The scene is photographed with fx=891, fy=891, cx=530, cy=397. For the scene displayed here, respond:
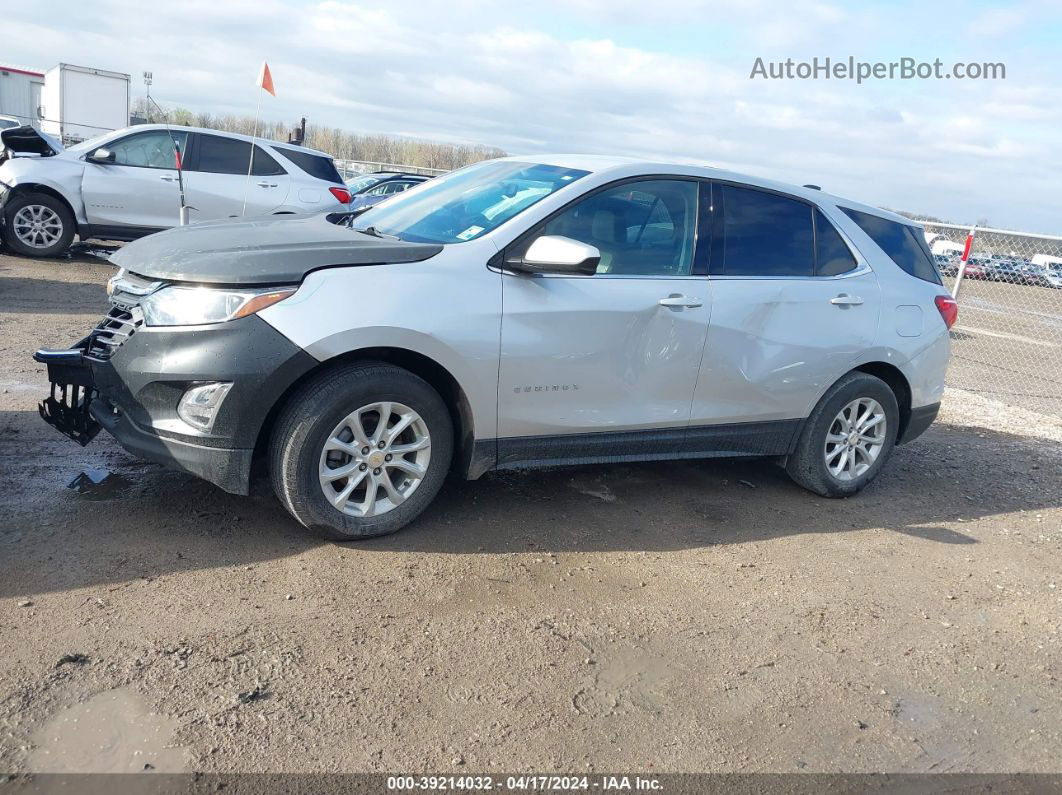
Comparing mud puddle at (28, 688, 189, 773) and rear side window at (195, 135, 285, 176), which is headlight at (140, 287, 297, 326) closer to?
mud puddle at (28, 688, 189, 773)

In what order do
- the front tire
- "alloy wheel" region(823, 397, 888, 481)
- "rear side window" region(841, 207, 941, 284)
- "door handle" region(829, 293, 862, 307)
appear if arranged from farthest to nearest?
1. "rear side window" region(841, 207, 941, 284)
2. "alloy wheel" region(823, 397, 888, 481)
3. "door handle" region(829, 293, 862, 307)
4. the front tire

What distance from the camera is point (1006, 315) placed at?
741 inches

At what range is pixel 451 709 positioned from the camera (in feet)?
10.0

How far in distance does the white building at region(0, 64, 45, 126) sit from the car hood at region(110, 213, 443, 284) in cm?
3578

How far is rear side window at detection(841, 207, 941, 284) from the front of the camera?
18.4ft

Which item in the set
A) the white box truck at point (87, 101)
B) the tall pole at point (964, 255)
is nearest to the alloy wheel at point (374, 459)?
the tall pole at point (964, 255)

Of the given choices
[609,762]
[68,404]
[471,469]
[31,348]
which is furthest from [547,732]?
[31,348]

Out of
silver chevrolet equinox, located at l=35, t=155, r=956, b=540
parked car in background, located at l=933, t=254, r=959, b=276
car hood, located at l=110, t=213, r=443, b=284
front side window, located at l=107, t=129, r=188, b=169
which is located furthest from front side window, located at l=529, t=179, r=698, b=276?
parked car in background, located at l=933, t=254, r=959, b=276

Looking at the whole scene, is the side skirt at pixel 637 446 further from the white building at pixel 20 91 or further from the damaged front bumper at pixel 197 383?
the white building at pixel 20 91

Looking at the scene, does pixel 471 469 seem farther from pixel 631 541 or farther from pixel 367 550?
pixel 631 541

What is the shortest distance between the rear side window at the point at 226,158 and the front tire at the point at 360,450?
9317mm

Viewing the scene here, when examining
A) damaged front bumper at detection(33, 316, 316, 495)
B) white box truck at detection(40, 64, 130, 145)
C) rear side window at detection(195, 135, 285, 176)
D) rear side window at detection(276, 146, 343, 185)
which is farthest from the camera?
white box truck at detection(40, 64, 130, 145)

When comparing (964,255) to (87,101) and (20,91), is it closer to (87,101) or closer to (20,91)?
(87,101)

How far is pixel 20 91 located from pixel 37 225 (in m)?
28.2
